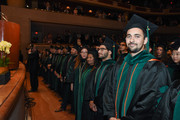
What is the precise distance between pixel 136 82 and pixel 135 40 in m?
0.51

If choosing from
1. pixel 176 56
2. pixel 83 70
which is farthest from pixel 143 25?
pixel 83 70

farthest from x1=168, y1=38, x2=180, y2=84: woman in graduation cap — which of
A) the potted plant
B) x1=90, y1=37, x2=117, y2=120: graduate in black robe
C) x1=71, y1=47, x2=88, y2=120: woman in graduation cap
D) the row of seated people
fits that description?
the potted plant

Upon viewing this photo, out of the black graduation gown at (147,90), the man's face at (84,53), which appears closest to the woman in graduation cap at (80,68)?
the man's face at (84,53)

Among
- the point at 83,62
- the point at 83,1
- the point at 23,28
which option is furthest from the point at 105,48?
the point at 83,1

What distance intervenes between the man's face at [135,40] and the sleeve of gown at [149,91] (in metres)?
0.28

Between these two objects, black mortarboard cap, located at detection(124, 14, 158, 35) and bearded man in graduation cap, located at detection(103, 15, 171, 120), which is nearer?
bearded man in graduation cap, located at detection(103, 15, 171, 120)

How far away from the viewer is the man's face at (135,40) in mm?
1744

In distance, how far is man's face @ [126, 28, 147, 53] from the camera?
1.74 meters

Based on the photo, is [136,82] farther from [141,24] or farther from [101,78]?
[101,78]

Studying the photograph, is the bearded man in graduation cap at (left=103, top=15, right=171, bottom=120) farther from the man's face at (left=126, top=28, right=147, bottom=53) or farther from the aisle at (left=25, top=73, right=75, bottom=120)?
the aisle at (left=25, top=73, right=75, bottom=120)

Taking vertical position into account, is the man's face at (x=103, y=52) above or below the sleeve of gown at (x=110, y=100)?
A: above

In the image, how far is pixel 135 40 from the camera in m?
1.75

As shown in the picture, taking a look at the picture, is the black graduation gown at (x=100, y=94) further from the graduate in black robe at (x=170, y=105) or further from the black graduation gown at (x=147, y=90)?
the graduate in black robe at (x=170, y=105)

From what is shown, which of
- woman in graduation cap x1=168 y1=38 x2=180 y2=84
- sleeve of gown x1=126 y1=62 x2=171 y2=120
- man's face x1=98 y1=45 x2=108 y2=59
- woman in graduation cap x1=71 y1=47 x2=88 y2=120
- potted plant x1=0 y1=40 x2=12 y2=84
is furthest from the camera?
woman in graduation cap x1=71 y1=47 x2=88 y2=120
